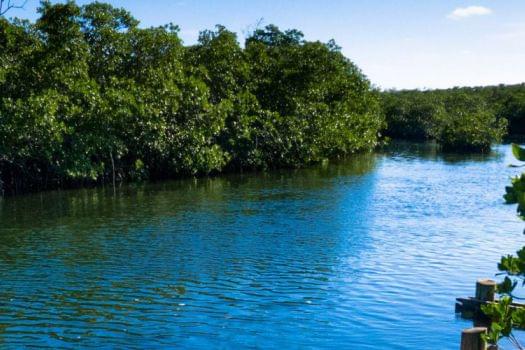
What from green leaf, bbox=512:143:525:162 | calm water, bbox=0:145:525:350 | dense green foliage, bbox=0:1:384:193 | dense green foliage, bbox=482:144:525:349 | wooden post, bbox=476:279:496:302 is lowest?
calm water, bbox=0:145:525:350

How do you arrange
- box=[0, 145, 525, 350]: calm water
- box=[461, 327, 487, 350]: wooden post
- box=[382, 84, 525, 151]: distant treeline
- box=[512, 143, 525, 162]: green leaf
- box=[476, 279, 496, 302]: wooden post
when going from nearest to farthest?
box=[512, 143, 525, 162]: green leaf → box=[461, 327, 487, 350]: wooden post → box=[476, 279, 496, 302]: wooden post → box=[0, 145, 525, 350]: calm water → box=[382, 84, 525, 151]: distant treeline

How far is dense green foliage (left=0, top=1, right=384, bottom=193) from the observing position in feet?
113

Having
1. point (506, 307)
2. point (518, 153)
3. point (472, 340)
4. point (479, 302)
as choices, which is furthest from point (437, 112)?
point (518, 153)

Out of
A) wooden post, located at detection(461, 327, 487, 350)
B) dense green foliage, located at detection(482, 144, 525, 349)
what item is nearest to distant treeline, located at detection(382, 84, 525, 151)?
wooden post, located at detection(461, 327, 487, 350)

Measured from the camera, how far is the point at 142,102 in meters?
37.2

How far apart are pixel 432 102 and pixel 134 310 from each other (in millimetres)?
82402

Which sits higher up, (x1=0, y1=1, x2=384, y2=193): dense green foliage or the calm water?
(x1=0, y1=1, x2=384, y2=193): dense green foliage

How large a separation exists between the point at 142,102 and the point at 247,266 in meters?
21.5

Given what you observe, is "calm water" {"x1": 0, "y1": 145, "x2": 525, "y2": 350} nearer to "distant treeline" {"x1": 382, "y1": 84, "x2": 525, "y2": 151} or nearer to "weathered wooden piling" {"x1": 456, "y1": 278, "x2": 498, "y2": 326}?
"weathered wooden piling" {"x1": 456, "y1": 278, "x2": 498, "y2": 326}

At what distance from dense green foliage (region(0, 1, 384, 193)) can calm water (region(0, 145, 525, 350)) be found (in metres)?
3.14

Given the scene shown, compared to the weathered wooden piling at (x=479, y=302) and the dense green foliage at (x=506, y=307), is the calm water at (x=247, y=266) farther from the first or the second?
the dense green foliage at (x=506, y=307)

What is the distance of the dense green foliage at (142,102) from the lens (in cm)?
3447

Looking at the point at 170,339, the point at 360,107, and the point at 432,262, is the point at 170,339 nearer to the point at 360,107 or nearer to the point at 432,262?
the point at 432,262

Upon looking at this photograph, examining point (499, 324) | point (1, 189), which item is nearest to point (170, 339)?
point (499, 324)
